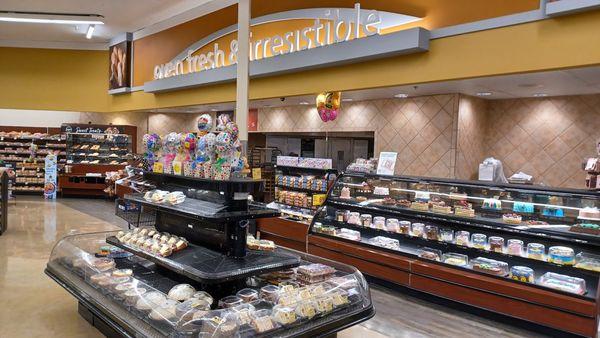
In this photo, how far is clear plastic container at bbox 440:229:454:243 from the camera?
491 cm

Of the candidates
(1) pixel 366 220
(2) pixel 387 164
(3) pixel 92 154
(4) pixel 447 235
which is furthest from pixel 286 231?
(3) pixel 92 154

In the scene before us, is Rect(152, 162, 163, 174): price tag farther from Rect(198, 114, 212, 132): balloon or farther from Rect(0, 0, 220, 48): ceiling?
Rect(0, 0, 220, 48): ceiling

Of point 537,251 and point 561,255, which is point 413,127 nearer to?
point 537,251

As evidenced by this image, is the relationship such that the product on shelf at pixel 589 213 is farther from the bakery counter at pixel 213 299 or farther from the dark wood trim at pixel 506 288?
the bakery counter at pixel 213 299

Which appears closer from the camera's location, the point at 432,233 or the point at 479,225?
Result: the point at 479,225

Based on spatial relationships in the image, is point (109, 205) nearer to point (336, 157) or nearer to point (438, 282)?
point (336, 157)

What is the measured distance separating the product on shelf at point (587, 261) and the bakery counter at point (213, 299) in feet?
6.79

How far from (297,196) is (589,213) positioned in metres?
4.40

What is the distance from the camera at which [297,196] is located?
293 inches

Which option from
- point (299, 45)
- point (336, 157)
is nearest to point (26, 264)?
point (299, 45)

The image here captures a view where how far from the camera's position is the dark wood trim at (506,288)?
12.3 ft

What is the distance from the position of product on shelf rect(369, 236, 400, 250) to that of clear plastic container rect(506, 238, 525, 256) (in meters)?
1.25

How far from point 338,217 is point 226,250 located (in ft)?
9.15

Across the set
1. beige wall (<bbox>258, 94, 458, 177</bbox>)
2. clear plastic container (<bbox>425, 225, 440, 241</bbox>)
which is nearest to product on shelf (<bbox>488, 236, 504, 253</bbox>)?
clear plastic container (<bbox>425, 225, 440, 241</bbox>)
